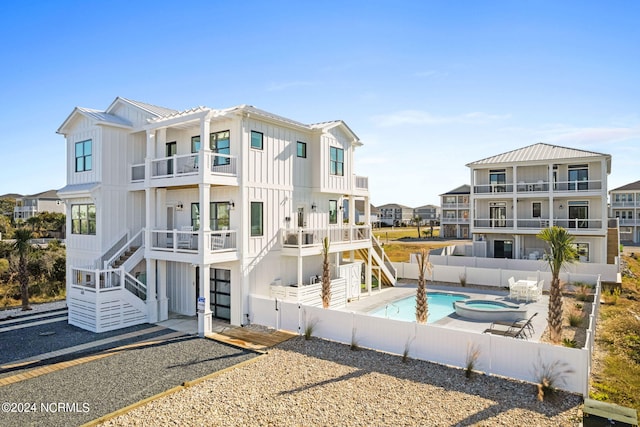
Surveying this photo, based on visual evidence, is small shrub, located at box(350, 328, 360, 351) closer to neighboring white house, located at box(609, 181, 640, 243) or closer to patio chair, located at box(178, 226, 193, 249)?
patio chair, located at box(178, 226, 193, 249)

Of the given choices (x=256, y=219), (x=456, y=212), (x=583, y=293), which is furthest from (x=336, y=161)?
(x=456, y=212)

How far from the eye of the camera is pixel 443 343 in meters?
11.0

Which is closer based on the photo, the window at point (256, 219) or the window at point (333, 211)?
the window at point (256, 219)

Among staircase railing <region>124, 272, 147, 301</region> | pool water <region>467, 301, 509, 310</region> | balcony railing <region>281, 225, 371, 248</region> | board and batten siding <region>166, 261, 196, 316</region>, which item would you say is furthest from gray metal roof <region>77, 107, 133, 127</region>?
pool water <region>467, 301, 509, 310</region>

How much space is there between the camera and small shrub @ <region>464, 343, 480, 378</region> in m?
10.2

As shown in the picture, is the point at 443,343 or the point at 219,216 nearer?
the point at 443,343

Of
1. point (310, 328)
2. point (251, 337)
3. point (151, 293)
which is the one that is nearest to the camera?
point (310, 328)

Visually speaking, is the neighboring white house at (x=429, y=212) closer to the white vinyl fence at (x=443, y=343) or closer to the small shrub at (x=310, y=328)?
the white vinyl fence at (x=443, y=343)

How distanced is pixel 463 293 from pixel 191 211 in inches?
591

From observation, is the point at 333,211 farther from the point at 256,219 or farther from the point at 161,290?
the point at 161,290

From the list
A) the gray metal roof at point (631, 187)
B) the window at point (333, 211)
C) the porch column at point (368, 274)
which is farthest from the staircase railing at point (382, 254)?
the gray metal roof at point (631, 187)

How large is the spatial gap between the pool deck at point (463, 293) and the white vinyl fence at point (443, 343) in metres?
4.36

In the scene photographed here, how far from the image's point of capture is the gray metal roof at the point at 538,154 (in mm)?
27564

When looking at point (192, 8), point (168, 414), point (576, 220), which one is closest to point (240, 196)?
point (192, 8)
